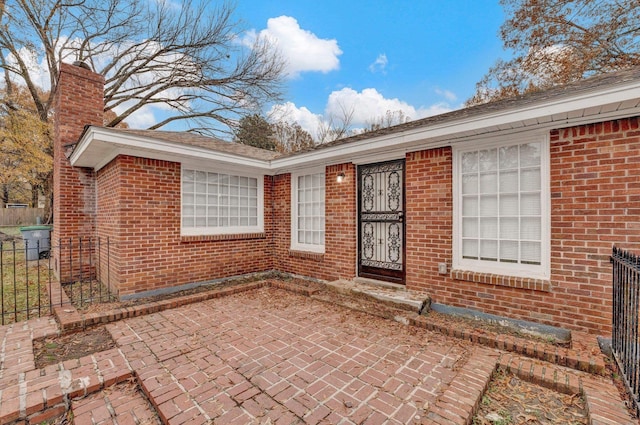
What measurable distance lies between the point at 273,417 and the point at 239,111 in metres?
15.4

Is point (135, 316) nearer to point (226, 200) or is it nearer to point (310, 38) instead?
point (226, 200)

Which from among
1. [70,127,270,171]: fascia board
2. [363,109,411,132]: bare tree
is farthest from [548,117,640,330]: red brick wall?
[363,109,411,132]: bare tree

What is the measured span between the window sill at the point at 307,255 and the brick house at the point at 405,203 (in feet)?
0.10

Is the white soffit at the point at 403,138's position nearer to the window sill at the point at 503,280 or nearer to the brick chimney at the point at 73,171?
the brick chimney at the point at 73,171

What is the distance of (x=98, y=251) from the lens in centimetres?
651

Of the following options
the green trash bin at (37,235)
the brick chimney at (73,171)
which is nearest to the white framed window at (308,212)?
the brick chimney at (73,171)

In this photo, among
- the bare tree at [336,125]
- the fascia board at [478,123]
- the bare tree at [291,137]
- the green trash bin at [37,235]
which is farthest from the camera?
the bare tree at [291,137]

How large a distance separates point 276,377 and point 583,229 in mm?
3905

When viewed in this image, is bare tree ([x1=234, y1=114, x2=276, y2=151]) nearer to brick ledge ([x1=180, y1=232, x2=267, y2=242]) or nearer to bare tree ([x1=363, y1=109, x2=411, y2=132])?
bare tree ([x1=363, y1=109, x2=411, y2=132])

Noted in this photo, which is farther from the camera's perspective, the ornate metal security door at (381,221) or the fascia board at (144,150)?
the ornate metal security door at (381,221)

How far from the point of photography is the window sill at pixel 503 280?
3.55 meters

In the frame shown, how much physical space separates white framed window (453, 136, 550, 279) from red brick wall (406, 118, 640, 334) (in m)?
0.15

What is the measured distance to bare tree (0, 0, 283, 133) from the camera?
1125cm

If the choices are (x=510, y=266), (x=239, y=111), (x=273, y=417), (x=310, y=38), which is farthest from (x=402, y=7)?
(x=273, y=417)
